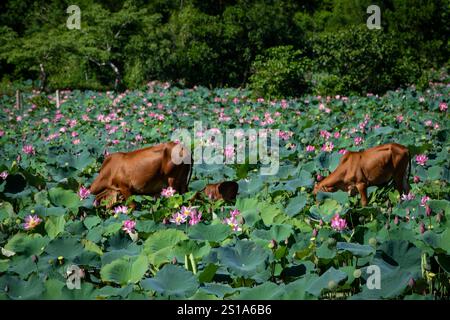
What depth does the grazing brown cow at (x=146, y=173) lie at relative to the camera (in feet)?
16.8

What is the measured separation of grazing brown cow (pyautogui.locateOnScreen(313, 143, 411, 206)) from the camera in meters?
4.97

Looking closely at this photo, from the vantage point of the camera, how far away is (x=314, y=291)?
2502 mm

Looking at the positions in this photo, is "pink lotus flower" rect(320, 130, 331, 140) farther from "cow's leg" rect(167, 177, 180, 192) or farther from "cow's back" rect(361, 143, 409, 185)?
"cow's leg" rect(167, 177, 180, 192)

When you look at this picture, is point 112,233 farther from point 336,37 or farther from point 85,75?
point 85,75

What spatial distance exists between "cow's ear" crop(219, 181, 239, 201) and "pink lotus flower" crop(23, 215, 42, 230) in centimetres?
147

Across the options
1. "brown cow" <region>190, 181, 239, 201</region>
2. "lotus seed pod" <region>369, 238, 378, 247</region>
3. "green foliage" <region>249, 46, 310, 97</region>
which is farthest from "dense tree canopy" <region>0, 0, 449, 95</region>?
"lotus seed pod" <region>369, 238, 378, 247</region>

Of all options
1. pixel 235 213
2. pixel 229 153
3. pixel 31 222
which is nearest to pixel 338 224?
pixel 235 213

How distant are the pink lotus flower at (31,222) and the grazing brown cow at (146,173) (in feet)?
4.59

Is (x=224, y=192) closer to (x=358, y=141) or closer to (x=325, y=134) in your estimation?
(x=358, y=141)

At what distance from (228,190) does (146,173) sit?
2.65 feet

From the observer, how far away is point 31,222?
142 inches

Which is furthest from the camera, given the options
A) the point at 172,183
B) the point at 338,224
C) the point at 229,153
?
the point at 229,153

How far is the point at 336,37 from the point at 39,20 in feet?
59.0
